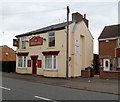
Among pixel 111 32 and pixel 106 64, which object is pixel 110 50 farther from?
pixel 111 32

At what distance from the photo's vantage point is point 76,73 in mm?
19547

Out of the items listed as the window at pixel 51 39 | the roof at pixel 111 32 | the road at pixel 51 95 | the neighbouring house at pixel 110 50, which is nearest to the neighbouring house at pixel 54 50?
the window at pixel 51 39

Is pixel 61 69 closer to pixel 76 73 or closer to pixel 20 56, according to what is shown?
pixel 76 73

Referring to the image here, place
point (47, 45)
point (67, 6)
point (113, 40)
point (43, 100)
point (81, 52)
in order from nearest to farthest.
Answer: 1. point (43, 100)
2. point (67, 6)
3. point (47, 45)
4. point (81, 52)
5. point (113, 40)

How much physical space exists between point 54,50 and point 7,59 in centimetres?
2585

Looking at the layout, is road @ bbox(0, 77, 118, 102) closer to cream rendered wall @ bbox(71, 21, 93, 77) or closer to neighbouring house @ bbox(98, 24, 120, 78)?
cream rendered wall @ bbox(71, 21, 93, 77)

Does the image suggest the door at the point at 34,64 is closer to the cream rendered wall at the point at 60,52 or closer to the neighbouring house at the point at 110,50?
the cream rendered wall at the point at 60,52

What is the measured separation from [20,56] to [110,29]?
15971mm

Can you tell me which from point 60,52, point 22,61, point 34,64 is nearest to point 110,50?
point 60,52

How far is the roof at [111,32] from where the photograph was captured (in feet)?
78.2

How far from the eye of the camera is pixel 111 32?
24.9m

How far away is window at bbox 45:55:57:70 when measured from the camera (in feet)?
62.5

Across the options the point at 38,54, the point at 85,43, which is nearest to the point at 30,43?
the point at 38,54

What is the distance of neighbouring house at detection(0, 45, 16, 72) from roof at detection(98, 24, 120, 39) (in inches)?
626
